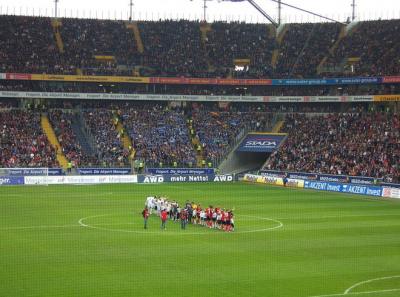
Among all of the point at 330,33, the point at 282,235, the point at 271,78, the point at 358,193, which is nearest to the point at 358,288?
the point at 282,235

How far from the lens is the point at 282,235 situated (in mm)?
28922

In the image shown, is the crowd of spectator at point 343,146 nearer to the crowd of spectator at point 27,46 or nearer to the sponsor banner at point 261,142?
the sponsor banner at point 261,142

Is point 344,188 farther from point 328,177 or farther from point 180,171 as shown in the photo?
→ point 180,171

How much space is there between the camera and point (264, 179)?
5688cm

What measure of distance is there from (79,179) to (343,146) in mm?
22809

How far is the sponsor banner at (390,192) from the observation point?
44781mm

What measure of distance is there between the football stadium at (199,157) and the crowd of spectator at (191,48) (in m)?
0.20

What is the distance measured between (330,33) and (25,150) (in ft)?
119

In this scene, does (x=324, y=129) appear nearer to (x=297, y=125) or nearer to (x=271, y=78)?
(x=297, y=125)

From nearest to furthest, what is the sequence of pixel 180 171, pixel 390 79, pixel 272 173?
pixel 272 173
pixel 180 171
pixel 390 79

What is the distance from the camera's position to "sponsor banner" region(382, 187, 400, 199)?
44.8 meters

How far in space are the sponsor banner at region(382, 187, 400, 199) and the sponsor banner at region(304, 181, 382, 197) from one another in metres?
0.43

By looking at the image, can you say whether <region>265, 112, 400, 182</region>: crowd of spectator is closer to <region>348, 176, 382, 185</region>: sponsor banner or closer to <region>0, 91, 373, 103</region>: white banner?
<region>348, 176, 382, 185</region>: sponsor banner

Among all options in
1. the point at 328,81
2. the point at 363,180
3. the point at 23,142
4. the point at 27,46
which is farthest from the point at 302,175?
the point at 27,46
